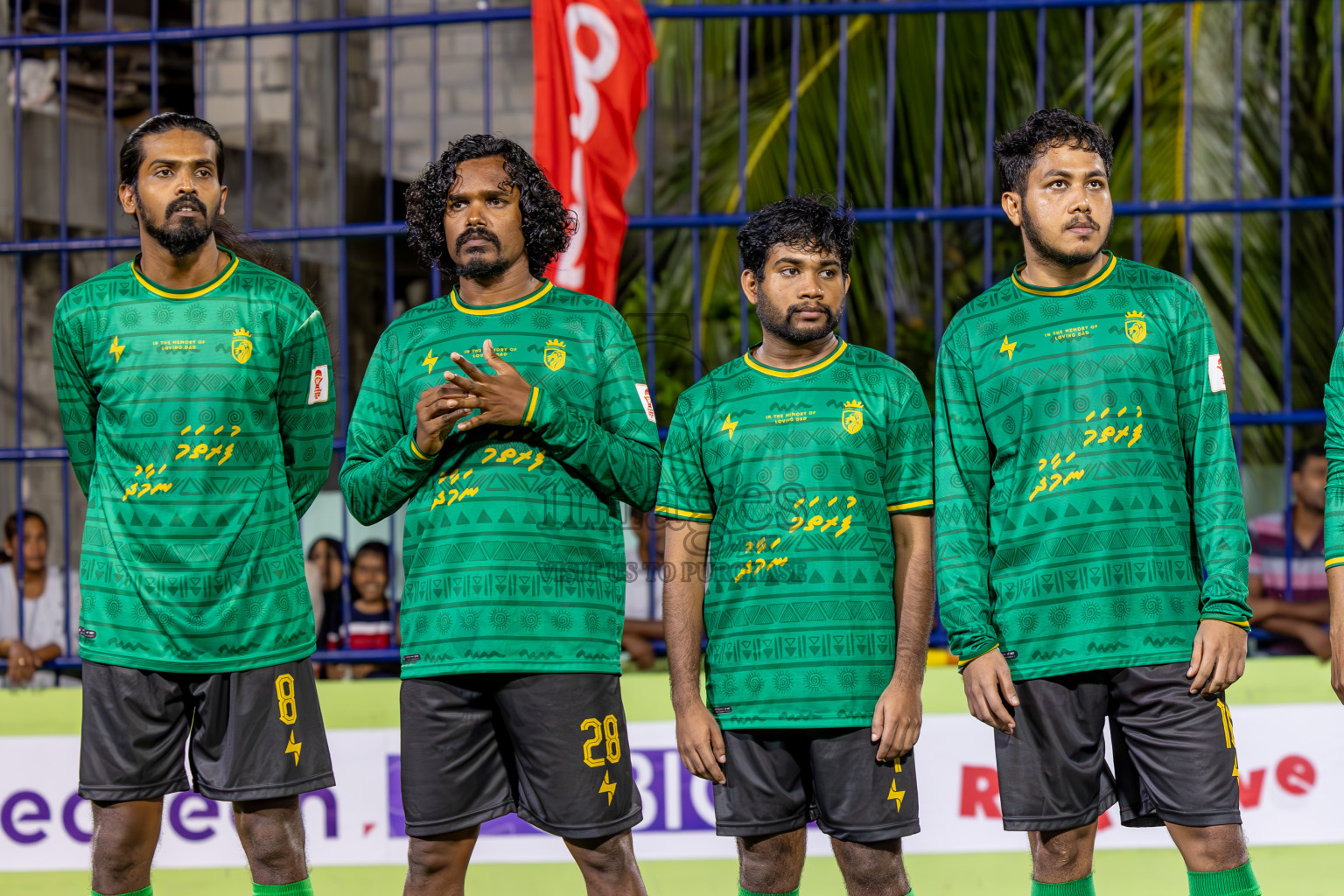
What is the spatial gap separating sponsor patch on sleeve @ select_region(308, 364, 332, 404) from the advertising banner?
127cm

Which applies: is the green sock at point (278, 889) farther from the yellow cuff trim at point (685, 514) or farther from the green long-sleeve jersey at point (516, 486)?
the yellow cuff trim at point (685, 514)

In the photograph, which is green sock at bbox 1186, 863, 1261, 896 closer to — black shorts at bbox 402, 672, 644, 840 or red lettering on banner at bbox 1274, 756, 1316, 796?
black shorts at bbox 402, 672, 644, 840

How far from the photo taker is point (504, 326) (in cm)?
335

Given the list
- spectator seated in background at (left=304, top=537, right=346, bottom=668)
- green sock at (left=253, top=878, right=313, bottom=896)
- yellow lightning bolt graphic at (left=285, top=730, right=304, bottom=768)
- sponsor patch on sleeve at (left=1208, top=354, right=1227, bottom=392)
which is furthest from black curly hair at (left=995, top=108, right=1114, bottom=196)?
spectator seated in background at (left=304, top=537, right=346, bottom=668)

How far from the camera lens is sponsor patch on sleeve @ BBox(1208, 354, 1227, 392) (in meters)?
3.16

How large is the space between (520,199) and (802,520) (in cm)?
103

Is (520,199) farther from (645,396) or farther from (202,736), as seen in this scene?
(202,736)

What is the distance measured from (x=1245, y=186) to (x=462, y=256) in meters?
4.70

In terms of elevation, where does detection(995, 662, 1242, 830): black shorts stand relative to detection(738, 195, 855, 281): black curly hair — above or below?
below

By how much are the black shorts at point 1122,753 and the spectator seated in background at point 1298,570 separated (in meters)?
1.15

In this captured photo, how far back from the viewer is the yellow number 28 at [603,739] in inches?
127

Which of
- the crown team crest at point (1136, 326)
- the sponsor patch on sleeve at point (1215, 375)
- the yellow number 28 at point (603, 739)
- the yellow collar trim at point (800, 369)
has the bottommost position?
the yellow number 28 at point (603, 739)

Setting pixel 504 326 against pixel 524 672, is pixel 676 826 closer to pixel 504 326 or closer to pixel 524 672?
pixel 524 672

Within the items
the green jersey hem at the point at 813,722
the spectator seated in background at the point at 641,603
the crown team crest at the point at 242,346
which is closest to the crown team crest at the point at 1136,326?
the green jersey hem at the point at 813,722
